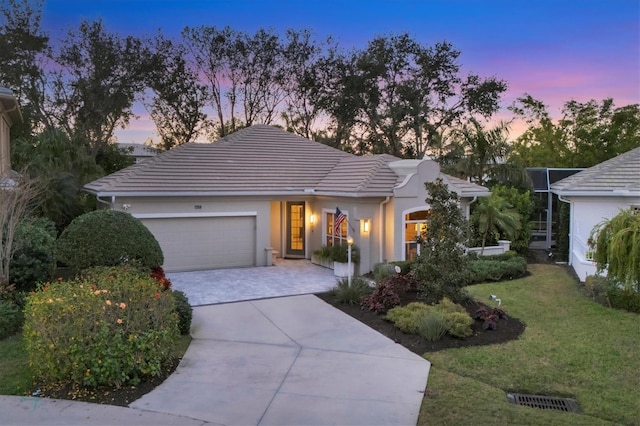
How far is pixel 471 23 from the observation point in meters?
20.8

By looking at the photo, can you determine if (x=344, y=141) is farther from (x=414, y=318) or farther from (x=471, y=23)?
(x=414, y=318)

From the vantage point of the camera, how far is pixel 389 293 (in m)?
10.6

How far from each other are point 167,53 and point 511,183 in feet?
A: 71.3

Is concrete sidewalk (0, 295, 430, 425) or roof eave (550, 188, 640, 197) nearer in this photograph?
concrete sidewalk (0, 295, 430, 425)

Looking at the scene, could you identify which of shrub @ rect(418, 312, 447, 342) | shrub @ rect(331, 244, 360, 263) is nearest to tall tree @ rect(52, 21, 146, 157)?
shrub @ rect(331, 244, 360, 263)

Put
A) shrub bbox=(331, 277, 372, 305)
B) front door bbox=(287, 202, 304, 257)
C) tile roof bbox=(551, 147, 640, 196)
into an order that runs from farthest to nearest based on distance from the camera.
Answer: front door bbox=(287, 202, 304, 257) < tile roof bbox=(551, 147, 640, 196) < shrub bbox=(331, 277, 372, 305)

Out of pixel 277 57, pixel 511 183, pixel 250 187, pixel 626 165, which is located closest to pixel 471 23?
pixel 511 183

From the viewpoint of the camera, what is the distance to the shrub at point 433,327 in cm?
847

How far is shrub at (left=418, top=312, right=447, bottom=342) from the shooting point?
8.47 m

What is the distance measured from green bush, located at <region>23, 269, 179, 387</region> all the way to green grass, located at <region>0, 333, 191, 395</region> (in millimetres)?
204

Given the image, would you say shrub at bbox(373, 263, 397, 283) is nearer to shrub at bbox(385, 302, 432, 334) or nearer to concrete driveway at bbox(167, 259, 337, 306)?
concrete driveway at bbox(167, 259, 337, 306)

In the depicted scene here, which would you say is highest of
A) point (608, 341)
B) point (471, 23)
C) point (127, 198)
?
point (471, 23)

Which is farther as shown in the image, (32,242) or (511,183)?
(511,183)

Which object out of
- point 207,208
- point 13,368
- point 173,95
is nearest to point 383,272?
point 207,208
